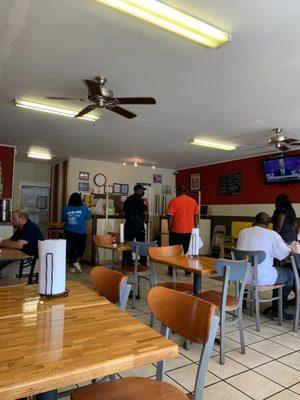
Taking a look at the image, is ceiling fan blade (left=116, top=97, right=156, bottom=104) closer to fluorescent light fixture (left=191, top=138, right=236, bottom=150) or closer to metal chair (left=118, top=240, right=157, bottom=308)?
metal chair (left=118, top=240, right=157, bottom=308)

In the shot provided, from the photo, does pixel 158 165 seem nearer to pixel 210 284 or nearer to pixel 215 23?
pixel 210 284

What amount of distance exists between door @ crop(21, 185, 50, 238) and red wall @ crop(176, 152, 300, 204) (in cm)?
481

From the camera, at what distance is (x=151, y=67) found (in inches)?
121

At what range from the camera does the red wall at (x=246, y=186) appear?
689cm

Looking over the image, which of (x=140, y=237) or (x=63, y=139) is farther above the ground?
(x=63, y=139)

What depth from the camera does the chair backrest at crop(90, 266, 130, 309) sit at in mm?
1695

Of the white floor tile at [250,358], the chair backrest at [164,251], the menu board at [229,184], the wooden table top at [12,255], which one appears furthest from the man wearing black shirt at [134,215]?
the menu board at [229,184]

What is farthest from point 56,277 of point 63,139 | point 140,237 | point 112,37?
point 63,139

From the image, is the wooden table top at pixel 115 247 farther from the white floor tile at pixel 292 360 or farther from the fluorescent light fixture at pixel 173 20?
the fluorescent light fixture at pixel 173 20

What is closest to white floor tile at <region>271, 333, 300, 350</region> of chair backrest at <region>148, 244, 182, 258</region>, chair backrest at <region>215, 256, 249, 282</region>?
chair backrest at <region>215, 256, 249, 282</region>

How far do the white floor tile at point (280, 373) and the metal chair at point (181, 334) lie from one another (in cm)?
131

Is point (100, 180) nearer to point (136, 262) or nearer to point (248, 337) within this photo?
point (136, 262)

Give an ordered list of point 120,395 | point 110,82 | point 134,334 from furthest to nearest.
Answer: point 110,82 < point 120,395 < point 134,334

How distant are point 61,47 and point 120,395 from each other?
2.69m
